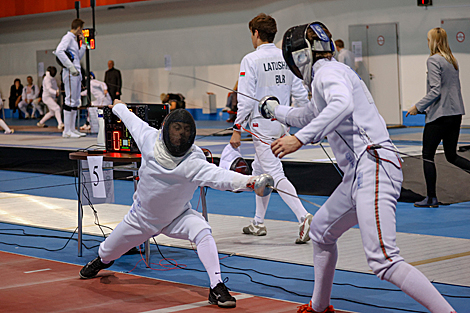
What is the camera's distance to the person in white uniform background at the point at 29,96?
55.2 feet

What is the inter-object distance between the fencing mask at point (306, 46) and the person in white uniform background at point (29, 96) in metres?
15.5

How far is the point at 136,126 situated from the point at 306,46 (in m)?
1.02

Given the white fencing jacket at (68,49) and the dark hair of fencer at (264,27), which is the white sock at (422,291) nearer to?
the dark hair of fencer at (264,27)

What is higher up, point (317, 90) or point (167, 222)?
point (317, 90)

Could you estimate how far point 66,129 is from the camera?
9984 millimetres

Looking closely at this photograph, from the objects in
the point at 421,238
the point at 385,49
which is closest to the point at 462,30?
the point at 385,49

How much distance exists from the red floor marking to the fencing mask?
100 cm

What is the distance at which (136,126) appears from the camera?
2.98m

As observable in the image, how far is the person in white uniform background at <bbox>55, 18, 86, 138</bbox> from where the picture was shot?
347 inches

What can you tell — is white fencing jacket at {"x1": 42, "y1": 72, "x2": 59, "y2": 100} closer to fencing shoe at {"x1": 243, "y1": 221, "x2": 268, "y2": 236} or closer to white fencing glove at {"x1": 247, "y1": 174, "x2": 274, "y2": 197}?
fencing shoe at {"x1": 243, "y1": 221, "x2": 268, "y2": 236}

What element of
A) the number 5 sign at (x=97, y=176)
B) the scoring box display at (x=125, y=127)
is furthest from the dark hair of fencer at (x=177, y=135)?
the number 5 sign at (x=97, y=176)

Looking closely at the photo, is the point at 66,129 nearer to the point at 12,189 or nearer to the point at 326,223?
the point at 12,189

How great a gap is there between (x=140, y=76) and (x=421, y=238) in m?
12.7

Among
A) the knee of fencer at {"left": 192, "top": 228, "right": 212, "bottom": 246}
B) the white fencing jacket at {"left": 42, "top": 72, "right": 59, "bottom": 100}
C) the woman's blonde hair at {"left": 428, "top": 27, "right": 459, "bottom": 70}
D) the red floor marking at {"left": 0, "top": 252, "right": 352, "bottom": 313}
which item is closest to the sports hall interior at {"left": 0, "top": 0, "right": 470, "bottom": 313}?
the red floor marking at {"left": 0, "top": 252, "right": 352, "bottom": 313}
